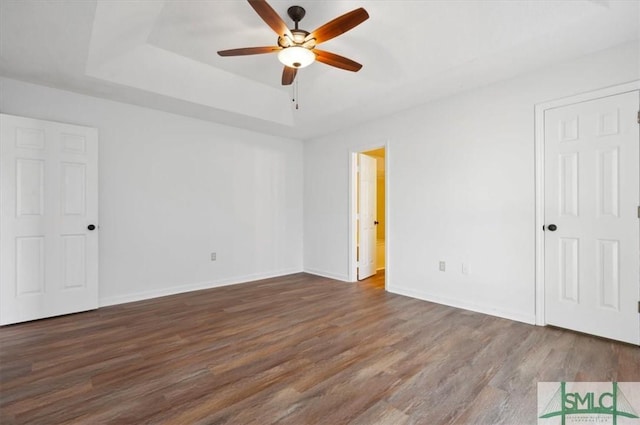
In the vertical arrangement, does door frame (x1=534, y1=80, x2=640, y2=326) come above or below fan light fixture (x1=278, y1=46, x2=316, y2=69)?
below

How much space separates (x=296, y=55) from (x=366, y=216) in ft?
10.5

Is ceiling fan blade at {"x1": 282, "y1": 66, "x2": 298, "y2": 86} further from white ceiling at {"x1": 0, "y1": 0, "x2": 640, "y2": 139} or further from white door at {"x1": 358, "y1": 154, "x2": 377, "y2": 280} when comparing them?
white door at {"x1": 358, "y1": 154, "x2": 377, "y2": 280}

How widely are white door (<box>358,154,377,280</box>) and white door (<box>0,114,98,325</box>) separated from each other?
367cm

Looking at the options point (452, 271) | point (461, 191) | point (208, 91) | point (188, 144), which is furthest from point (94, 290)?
point (461, 191)

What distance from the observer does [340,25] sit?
7.18 ft

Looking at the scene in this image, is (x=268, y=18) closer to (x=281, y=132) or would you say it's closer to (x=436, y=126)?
(x=436, y=126)

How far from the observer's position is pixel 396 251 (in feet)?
13.9

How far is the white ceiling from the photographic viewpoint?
232 cm

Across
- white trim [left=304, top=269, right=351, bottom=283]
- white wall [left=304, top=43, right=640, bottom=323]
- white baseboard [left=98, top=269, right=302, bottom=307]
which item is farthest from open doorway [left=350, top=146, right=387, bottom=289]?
white baseboard [left=98, top=269, right=302, bottom=307]

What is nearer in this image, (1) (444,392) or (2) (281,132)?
(1) (444,392)

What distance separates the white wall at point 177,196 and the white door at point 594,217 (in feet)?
13.0

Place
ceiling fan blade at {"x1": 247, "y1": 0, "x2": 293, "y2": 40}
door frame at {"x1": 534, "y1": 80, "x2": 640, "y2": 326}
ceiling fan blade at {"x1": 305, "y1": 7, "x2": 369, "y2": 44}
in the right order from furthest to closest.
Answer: door frame at {"x1": 534, "y1": 80, "x2": 640, "y2": 326}, ceiling fan blade at {"x1": 305, "y1": 7, "x2": 369, "y2": 44}, ceiling fan blade at {"x1": 247, "y1": 0, "x2": 293, "y2": 40}

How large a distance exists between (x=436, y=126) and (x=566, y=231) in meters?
1.82

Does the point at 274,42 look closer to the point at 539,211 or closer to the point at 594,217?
the point at 539,211
